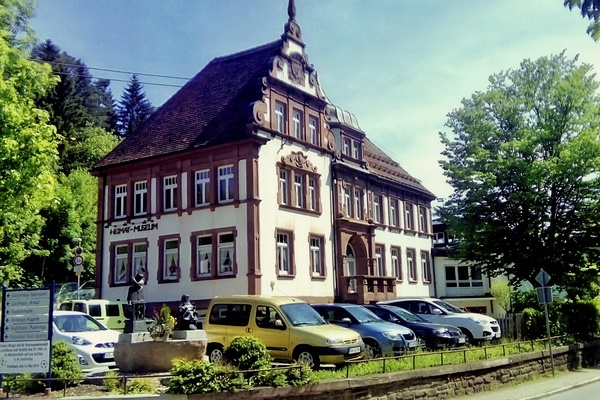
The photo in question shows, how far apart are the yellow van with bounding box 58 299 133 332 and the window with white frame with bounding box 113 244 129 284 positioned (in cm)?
649

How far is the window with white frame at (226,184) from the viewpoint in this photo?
2772 centimetres

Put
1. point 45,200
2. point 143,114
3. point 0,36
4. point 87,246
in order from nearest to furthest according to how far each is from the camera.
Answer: point 0,36, point 45,200, point 87,246, point 143,114

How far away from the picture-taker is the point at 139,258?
30.2 metres

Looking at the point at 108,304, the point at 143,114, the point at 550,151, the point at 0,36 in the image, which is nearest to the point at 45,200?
the point at 0,36

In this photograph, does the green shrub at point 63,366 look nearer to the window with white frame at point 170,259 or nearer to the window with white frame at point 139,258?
the window with white frame at point 170,259

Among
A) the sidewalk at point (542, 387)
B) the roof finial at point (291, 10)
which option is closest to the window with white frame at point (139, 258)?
the roof finial at point (291, 10)

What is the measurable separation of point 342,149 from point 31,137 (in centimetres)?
2242

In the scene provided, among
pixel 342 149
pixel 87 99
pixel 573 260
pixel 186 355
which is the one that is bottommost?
pixel 186 355

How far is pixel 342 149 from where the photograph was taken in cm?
3538

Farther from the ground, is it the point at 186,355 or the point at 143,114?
the point at 143,114

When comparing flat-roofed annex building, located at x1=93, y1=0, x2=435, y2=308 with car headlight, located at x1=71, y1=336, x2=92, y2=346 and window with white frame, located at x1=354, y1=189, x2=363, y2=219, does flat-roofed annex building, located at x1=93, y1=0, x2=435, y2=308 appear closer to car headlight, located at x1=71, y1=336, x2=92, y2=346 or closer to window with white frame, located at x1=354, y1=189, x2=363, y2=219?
window with white frame, located at x1=354, y1=189, x2=363, y2=219

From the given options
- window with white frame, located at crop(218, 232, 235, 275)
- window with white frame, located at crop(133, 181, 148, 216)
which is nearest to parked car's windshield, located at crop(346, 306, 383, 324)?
window with white frame, located at crop(218, 232, 235, 275)

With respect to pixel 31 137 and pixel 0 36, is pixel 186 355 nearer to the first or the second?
pixel 31 137

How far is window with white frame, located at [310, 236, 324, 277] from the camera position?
30438 millimetres
